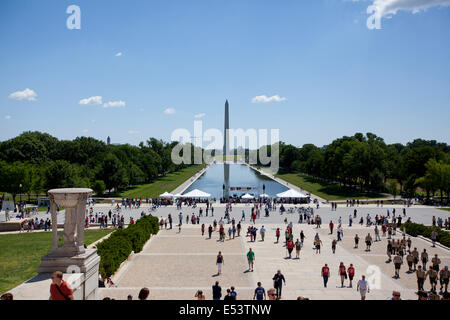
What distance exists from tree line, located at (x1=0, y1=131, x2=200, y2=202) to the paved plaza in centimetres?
2843

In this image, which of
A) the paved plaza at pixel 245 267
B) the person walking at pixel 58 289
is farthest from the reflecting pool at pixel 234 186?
the person walking at pixel 58 289

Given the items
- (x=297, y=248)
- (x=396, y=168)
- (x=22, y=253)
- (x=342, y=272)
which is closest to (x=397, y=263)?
(x=342, y=272)

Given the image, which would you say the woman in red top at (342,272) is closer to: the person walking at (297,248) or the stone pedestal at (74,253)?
the person walking at (297,248)

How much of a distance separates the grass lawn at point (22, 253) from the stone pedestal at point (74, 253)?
24.7 feet

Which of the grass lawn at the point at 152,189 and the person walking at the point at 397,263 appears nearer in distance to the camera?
the person walking at the point at 397,263

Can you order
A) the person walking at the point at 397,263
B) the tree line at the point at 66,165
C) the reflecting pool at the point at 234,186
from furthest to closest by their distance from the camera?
the reflecting pool at the point at 234,186 < the tree line at the point at 66,165 < the person walking at the point at 397,263

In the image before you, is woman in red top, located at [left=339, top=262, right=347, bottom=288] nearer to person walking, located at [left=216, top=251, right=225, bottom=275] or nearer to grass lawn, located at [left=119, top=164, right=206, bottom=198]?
person walking, located at [left=216, top=251, right=225, bottom=275]

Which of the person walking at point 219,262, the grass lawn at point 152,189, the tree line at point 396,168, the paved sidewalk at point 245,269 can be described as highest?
the tree line at point 396,168

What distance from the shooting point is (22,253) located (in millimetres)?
21938

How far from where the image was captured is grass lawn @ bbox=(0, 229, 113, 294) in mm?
17005

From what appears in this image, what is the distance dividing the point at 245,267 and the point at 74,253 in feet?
36.0

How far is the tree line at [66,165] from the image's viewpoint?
4916cm

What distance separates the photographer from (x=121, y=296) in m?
13.6
